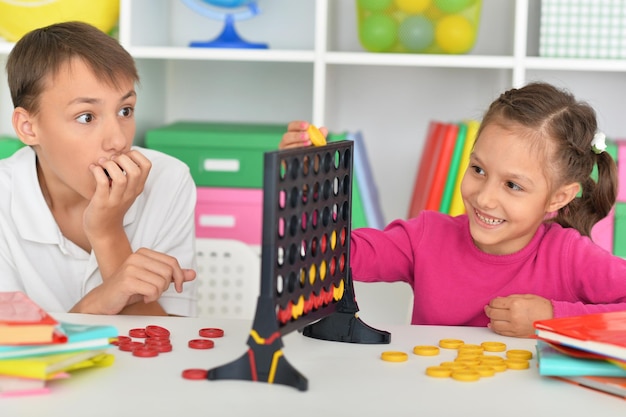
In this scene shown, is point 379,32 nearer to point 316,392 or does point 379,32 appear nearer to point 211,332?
point 211,332

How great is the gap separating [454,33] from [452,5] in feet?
0.23

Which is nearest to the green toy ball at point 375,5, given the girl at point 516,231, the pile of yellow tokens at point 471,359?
the girl at point 516,231

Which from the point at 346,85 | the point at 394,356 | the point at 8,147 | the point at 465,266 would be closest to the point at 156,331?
the point at 394,356

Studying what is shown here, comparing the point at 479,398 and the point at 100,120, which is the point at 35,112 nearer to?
the point at 100,120

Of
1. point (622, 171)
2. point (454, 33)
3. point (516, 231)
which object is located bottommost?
point (516, 231)

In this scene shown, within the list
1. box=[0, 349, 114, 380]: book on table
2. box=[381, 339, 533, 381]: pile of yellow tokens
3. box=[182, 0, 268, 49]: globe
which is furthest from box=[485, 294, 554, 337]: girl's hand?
box=[182, 0, 268, 49]: globe

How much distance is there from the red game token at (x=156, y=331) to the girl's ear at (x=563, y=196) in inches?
26.8

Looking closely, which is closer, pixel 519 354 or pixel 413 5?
pixel 519 354

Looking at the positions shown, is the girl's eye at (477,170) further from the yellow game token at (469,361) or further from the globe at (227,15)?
the globe at (227,15)

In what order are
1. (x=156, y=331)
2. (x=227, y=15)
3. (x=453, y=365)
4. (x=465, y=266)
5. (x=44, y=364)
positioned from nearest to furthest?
1. (x=44, y=364)
2. (x=453, y=365)
3. (x=156, y=331)
4. (x=465, y=266)
5. (x=227, y=15)

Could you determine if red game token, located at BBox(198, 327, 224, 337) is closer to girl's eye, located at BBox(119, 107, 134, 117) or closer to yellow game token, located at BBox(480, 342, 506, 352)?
yellow game token, located at BBox(480, 342, 506, 352)

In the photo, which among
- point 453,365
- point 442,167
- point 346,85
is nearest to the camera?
point 453,365

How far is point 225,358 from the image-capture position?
3.49 ft

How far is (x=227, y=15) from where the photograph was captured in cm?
250
